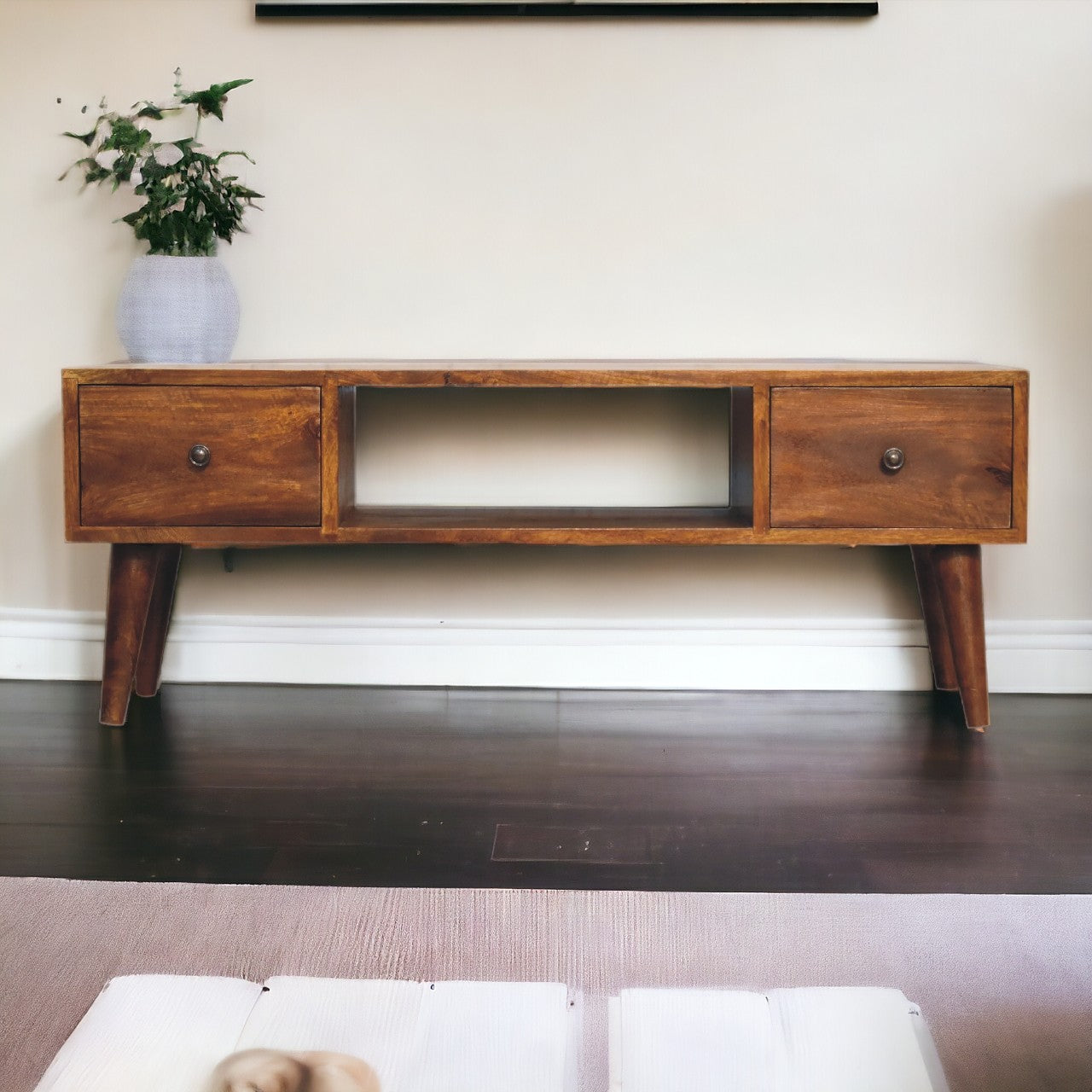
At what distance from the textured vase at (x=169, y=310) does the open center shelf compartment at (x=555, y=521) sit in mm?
273

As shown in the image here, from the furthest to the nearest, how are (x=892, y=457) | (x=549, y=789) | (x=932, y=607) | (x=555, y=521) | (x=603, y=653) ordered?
(x=603, y=653) < (x=932, y=607) < (x=555, y=521) < (x=892, y=457) < (x=549, y=789)

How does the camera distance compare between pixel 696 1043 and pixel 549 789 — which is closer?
pixel 696 1043

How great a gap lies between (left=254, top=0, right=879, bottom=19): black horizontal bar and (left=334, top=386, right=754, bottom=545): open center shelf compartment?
636 millimetres

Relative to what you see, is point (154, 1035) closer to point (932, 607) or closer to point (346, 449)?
point (346, 449)

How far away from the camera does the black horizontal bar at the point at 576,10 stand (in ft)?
5.93

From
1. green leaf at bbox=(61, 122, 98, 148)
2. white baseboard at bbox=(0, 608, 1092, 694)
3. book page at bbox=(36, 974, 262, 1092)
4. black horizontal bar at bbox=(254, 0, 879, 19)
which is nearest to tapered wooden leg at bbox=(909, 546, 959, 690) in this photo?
white baseboard at bbox=(0, 608, 1092, 694)

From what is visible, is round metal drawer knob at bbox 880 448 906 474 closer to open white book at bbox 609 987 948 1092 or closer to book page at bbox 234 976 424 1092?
open white book at bbox 609 987 948 1092

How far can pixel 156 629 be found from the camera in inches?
72.6

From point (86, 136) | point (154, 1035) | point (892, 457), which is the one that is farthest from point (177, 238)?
point (154, 1035)

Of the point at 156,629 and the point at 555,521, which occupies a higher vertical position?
the point at 555,521

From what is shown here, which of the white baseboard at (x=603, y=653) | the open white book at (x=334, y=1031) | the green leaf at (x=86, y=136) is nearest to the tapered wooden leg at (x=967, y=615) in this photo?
the white baseboard at (x=603, y=653)

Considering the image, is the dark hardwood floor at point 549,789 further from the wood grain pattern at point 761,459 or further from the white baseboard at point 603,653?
the wood grain pattern at point 761,459

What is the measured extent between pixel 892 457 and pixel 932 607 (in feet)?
1.21

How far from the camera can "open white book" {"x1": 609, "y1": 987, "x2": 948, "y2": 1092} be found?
72 cm
